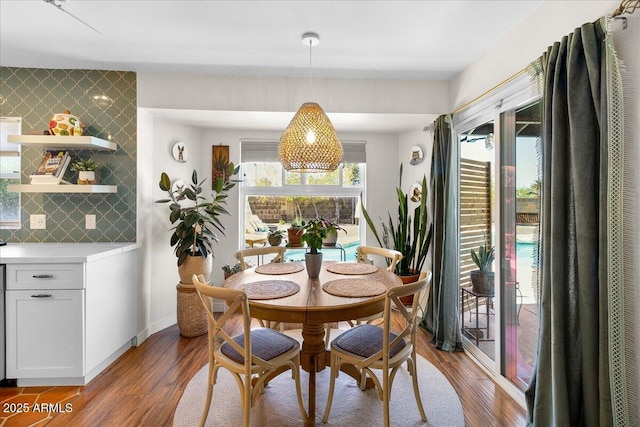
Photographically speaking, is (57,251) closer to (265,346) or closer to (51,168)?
(51,168)

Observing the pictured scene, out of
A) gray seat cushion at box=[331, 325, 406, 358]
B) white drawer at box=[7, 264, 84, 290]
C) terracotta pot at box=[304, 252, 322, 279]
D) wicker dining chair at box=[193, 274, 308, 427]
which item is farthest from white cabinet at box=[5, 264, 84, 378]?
gray seat cushion at box=[331, 325, 406, 358]

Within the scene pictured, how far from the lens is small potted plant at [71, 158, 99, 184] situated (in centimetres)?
273

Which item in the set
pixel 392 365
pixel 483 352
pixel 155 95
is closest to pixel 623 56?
pixel 392 365

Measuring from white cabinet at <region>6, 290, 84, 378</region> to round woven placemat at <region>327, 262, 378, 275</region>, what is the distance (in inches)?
71.1

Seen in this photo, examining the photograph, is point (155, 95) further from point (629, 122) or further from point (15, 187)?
point (629, 122)

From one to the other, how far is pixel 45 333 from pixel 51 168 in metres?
1.38

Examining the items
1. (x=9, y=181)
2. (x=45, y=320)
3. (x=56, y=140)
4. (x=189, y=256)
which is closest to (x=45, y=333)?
(x=45, y=320)

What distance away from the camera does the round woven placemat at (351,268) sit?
2266 mm

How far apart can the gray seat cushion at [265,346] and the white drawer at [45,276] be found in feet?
4.14

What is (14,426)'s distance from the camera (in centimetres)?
183

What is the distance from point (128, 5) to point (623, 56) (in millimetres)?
2620

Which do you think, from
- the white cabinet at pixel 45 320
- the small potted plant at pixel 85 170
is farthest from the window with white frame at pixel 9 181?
the white cabinet at pixel 45 320

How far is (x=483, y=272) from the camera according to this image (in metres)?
2.55

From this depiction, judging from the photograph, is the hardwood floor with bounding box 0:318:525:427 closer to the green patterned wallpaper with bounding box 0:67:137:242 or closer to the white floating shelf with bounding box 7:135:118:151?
the green patterned wallpaper with bounding box 0:67:137:242
